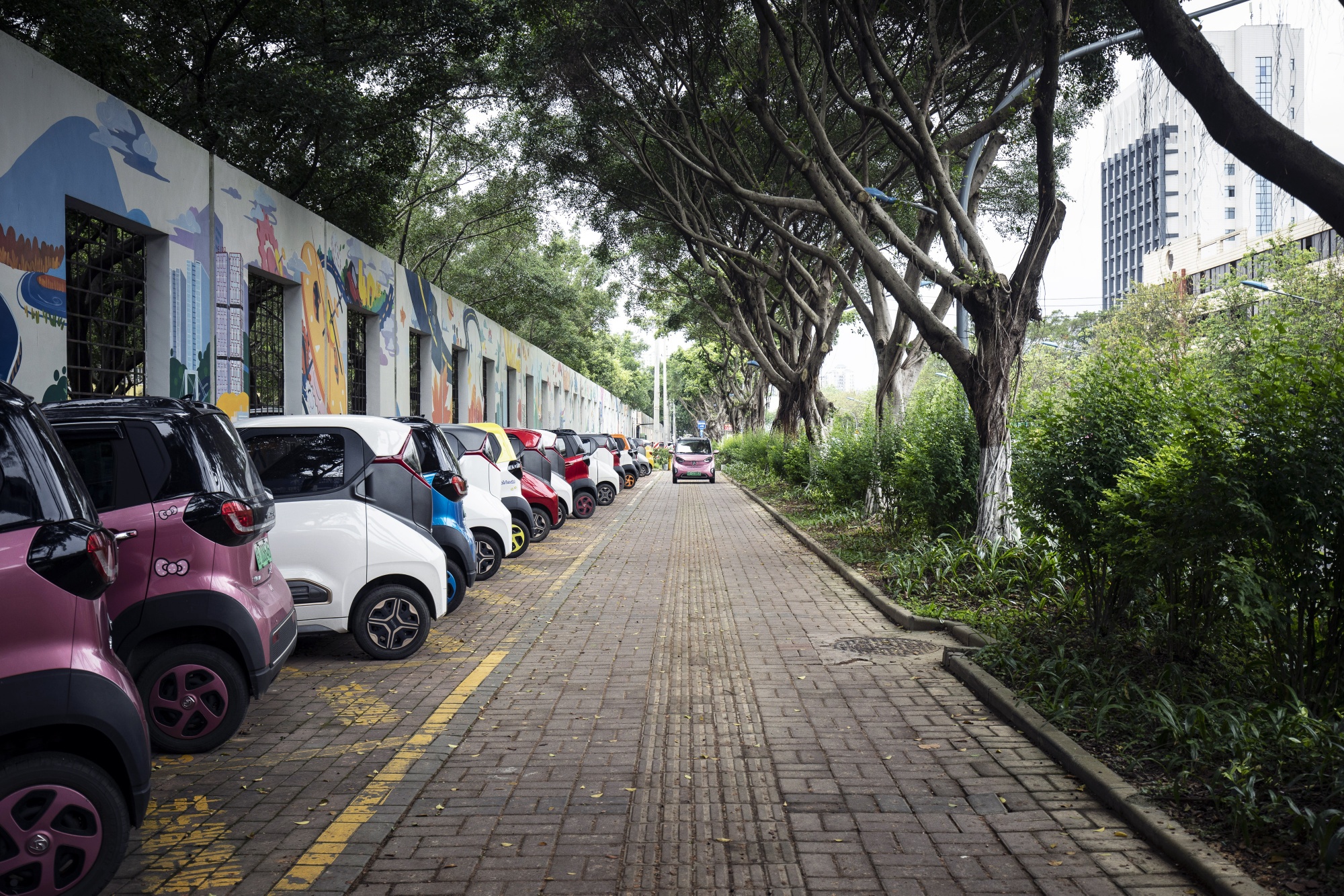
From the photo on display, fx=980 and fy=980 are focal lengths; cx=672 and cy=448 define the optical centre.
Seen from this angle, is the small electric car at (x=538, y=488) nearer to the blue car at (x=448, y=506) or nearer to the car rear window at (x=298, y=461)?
the blue car at (x=448, y=506)

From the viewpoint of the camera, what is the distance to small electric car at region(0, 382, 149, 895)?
3059mm

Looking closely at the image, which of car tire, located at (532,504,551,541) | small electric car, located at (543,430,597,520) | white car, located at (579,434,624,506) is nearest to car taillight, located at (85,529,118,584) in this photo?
car tire, located at (532,504,551,541)

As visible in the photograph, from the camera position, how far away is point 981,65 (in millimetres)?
14727

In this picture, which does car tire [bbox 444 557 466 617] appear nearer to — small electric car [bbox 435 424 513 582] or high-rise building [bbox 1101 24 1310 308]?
small electric car [bbox 435 424 513 582]

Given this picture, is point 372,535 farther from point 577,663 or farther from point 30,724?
point 30,724

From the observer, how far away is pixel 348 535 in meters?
6.97

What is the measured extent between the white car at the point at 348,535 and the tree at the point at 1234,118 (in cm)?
559

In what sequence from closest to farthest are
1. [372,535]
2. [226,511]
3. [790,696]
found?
1. [226,511]
2. [790,696]
3. [372,535]

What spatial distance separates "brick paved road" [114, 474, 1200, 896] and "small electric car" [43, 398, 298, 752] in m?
0.34

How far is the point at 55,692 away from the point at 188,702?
2070 millimetres

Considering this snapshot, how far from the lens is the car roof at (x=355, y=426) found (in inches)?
282

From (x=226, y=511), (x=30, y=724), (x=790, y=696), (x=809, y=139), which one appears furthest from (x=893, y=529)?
(x=30, y=724)

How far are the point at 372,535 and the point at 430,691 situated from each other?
51.2 inches

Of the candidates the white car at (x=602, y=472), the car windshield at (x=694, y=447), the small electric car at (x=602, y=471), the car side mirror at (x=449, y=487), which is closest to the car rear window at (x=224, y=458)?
the car side mirror at (x=449, y=487)
